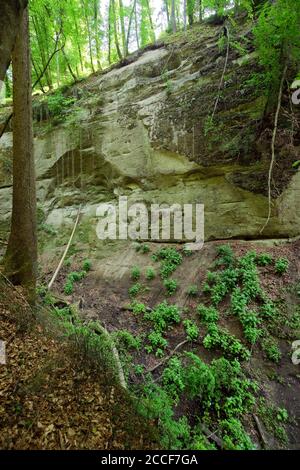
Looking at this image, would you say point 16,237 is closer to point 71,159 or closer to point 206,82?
point 71,159

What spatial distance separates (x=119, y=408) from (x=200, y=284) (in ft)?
13.5

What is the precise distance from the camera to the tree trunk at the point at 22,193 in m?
4.36

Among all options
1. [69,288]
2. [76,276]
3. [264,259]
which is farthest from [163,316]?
[76,276]

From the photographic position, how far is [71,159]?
10.6m

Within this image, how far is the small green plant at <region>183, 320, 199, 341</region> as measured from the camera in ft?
17.1

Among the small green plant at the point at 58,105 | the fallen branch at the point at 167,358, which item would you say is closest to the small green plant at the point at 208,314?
the fallen branch at the point at 167,358

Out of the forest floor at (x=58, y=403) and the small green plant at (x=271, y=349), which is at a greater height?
the forest floor at (x=58, y=403)

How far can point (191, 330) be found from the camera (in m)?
5.28

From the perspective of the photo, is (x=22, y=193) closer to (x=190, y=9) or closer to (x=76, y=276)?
(x=76, y=276)

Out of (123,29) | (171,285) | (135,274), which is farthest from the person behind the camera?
(123,29)

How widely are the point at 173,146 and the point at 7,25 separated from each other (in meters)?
6.88

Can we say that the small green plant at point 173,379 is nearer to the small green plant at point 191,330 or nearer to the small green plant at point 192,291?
the small green plant at point 191,330

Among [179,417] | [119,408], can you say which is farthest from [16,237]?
[179,417]

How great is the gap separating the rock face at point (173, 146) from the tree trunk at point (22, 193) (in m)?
4.92
